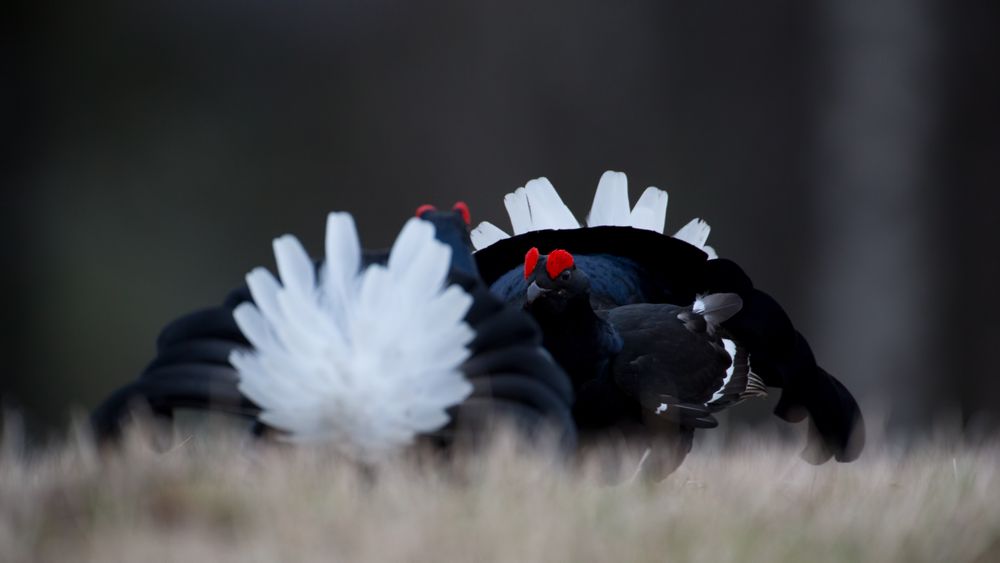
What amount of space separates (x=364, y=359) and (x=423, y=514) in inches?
9.2

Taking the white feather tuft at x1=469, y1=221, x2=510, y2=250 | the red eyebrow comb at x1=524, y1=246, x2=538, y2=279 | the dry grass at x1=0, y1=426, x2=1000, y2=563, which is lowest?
the dry grass at x1=0, y1=426, x2=1000, y2=563

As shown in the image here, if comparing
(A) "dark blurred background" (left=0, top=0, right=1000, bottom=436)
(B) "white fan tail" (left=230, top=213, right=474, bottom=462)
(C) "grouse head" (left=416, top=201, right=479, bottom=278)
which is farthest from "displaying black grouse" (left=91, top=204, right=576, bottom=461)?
(A) "dark blurred background" (left=0, top=0, right=1000, bottom=436)

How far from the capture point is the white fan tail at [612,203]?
97.1 inches

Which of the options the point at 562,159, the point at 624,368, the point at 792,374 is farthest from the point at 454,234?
the point at 562,159

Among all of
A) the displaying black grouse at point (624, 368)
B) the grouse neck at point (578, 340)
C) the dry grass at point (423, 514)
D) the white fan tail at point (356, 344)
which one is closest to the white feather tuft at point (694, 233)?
the displaying black grouse at point (624, 368)

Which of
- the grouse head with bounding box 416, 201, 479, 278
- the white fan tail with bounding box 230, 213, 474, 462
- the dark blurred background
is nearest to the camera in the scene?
the white fan tail with bounding box 230, 213, 474, 462

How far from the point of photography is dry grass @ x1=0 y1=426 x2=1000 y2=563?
1.18 meters

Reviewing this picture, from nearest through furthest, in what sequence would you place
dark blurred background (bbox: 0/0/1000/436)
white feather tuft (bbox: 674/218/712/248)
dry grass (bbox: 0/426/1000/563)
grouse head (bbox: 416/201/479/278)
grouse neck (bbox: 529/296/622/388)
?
dry grass (bbox: 0/426/1000/563)
grouse head (bbox: 416/201/479/278)
grouse neck (bbox: 529/296/622/388)
white feather tuft (bbox: 674/218/712/248)
dark blurred background (bbox: 0/0/1000/436)

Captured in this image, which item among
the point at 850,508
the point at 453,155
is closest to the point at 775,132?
the point at 453,155

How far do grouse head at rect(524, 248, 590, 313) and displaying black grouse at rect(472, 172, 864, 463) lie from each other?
3 cm

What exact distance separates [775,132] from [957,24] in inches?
27.9

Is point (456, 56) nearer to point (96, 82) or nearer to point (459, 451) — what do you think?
point (96, 82)

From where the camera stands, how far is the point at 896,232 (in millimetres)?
4602

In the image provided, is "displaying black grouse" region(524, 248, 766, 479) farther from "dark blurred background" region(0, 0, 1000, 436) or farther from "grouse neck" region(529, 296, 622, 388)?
"dark blurred background" region(0, 0, 1000, 436)
